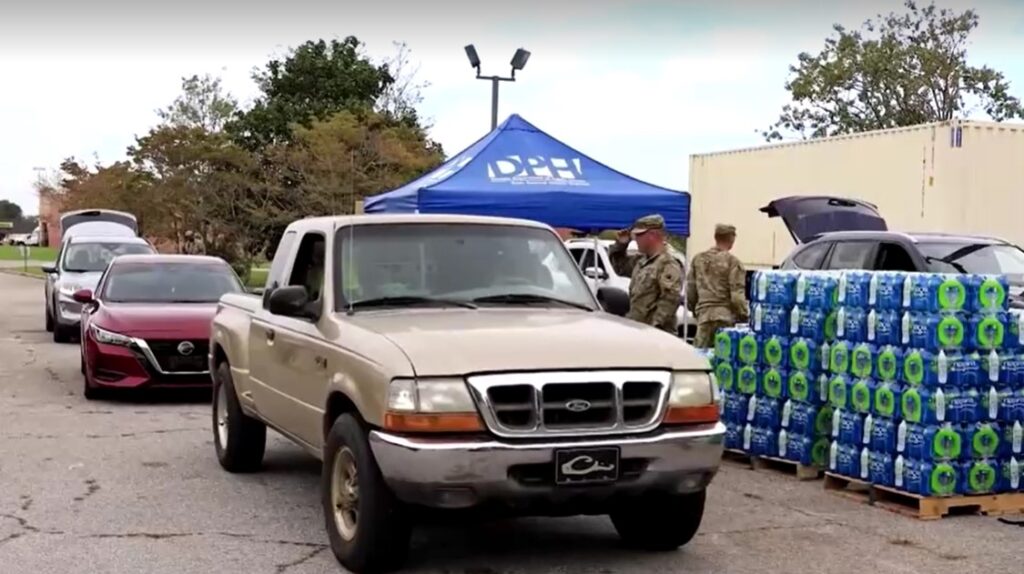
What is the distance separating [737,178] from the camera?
72.0 feet

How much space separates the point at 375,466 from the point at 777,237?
1571 centimetres

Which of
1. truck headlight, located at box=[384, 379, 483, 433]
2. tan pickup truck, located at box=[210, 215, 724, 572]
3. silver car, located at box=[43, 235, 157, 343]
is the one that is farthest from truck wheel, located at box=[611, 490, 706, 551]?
silver car, located at box=[43, 235, 157, 343]

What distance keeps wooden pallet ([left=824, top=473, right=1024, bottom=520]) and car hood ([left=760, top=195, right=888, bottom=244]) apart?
8.38 metres

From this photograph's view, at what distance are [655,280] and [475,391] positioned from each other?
15.4ft

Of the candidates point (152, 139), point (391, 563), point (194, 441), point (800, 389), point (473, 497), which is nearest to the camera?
point (473, 497)

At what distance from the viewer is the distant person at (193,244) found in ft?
132

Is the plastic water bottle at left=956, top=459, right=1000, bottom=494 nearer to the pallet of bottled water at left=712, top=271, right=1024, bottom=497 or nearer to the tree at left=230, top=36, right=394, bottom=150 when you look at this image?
the pallet of bottled water at left=712, top=271, right=1024, bottom=497

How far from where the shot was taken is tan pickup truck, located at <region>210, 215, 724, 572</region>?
543 cm

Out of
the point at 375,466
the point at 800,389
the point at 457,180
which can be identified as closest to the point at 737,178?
the point at 457,180

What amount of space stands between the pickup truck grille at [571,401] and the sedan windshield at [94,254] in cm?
1553

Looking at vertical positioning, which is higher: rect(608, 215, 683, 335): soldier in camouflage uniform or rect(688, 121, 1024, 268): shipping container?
rect(688, 121, 1024, 268): shipping container

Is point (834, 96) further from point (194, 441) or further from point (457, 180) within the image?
point (194, 441)

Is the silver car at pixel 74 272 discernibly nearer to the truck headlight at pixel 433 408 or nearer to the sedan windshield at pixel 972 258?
the sedan windshield at pixel 972 258

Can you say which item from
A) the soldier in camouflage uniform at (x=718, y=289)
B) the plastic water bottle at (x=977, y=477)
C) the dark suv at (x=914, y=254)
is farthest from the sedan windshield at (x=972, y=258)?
the plastic water bottle at (x=977, y=477)
